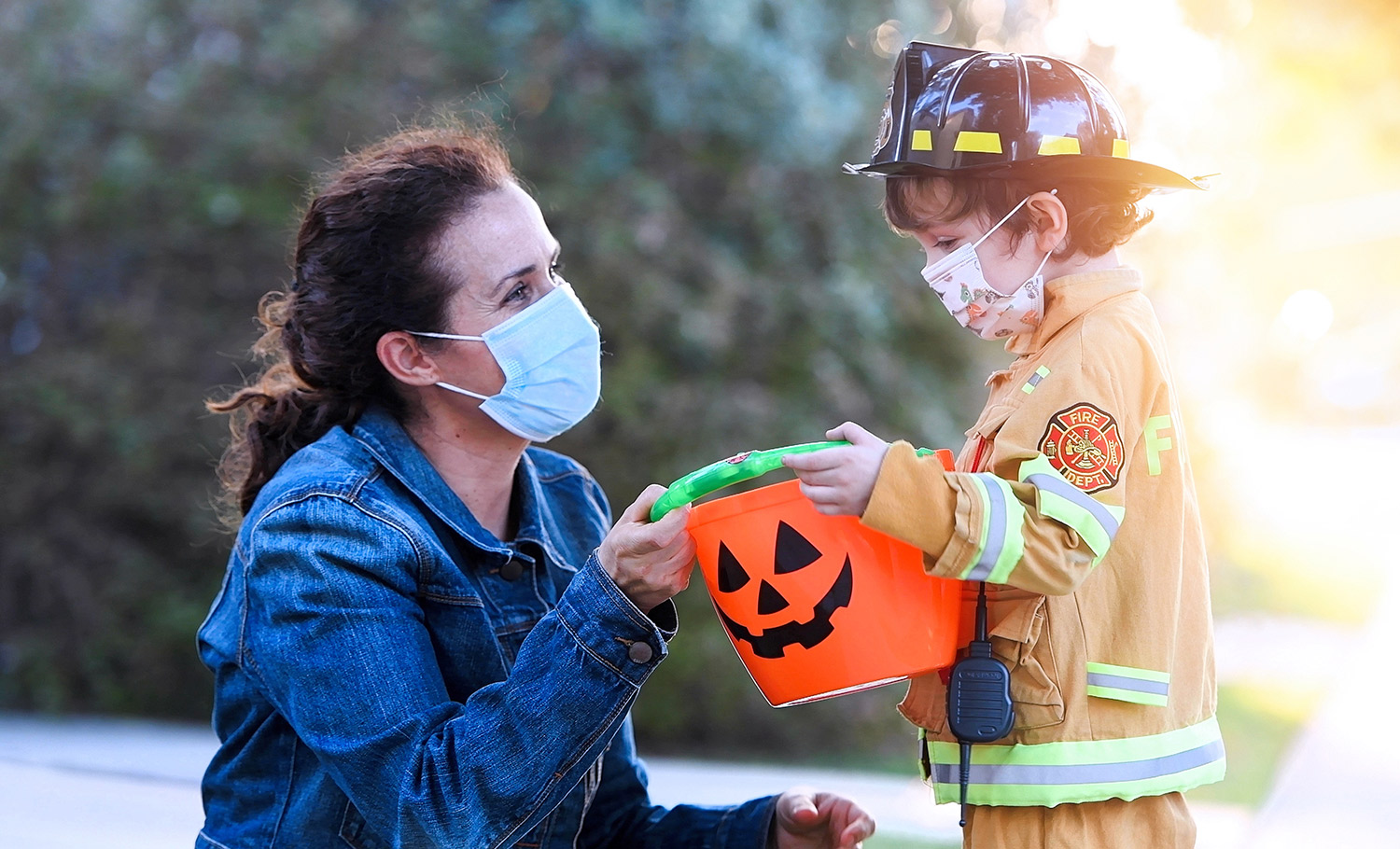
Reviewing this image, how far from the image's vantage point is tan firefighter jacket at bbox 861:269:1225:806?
5.49 feet

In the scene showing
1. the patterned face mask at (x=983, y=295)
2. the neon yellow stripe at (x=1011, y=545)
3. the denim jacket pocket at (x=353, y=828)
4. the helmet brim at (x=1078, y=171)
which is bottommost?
the denim jacket pocket at (x=353, y=828)

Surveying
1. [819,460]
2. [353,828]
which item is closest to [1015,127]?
[819,460]

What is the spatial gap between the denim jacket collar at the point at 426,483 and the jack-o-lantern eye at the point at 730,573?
2.10 feet

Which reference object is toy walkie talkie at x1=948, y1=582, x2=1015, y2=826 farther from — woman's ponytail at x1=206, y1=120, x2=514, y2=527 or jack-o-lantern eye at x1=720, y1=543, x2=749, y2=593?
woman's ponytail at x1=206, y1=120, x2=514, y2=527

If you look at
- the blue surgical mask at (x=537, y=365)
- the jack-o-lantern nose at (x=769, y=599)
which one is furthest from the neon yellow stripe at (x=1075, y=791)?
the blue surgical mask at (x=537, y=365)

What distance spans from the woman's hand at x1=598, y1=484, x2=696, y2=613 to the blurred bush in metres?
3.27

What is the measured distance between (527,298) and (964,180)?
0.92 meters

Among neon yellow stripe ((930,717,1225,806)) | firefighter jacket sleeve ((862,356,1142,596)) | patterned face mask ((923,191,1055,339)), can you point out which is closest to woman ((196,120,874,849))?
firefighter jacket sleeve ((862,356,1142,596))

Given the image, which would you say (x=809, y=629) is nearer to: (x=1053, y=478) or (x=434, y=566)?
(x=1053, y=478)

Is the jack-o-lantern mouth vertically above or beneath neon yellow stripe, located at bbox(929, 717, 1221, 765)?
above

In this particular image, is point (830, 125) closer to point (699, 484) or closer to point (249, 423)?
point (249, 423)

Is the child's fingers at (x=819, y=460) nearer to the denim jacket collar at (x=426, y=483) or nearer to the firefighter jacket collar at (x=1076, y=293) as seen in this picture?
the firefighter jacket collar at (x=1076, y=293)

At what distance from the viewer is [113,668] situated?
6.00 m

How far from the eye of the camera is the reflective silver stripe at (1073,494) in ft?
5.56
